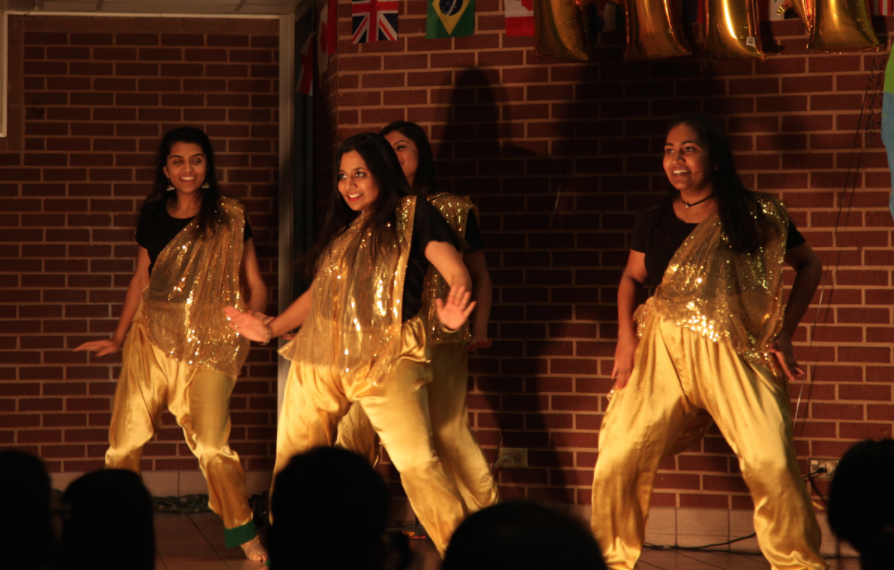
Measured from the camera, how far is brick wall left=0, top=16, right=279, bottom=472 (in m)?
5.59

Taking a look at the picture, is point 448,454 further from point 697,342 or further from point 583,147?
point 583,147

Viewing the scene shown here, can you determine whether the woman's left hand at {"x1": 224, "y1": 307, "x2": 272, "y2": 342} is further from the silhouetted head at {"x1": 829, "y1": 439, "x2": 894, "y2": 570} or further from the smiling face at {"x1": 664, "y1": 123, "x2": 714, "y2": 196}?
the silhouetted head at {"x1": 829, "y1": 439, "x2": 894, "y2": 570}

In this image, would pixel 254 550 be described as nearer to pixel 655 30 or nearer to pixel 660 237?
pixel 660 237

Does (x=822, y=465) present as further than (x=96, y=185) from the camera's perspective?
No

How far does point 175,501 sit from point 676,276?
329 cm

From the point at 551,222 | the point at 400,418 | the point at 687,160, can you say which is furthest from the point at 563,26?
the point at 400,418

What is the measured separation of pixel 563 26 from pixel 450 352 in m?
1.63

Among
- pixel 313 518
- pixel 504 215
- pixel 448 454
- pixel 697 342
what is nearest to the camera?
pixel 313 518

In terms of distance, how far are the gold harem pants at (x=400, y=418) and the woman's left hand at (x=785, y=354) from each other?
46.5 inches

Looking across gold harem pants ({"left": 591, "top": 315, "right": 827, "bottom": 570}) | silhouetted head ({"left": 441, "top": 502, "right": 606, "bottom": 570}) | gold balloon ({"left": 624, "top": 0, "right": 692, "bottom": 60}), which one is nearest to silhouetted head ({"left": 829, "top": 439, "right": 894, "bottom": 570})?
silhouetted head ({"left": 441, "top": 502, "right": 606, "bottom": 570})

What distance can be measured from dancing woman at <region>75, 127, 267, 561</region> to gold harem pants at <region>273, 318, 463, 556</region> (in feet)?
2.05

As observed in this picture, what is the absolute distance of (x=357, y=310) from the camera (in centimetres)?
356

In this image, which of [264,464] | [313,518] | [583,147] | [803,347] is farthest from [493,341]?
[313,518]

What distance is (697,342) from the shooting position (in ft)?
11.1
